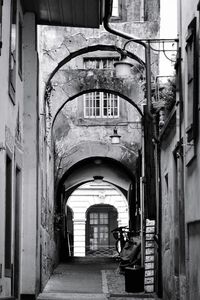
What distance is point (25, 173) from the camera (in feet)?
51.4

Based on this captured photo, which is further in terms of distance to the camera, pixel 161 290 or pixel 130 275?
pixel 130 275

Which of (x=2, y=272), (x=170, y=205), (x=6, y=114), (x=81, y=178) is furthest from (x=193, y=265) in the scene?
(x=81, y=178)

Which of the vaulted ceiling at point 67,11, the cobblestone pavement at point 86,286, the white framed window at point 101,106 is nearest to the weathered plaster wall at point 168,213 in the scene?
the cobblestone pavement at point 86,286

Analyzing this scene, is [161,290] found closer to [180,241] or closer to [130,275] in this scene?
[130,275]

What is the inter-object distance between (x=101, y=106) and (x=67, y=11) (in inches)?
541

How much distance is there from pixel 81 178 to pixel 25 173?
22.1m

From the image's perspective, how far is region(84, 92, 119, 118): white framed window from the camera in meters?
28.4

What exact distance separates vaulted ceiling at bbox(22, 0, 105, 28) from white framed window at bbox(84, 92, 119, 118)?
12.5m

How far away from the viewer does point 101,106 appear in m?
28.7

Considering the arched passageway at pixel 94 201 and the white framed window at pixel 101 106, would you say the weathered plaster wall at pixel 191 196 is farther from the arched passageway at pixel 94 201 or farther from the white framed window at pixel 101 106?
the arched passageway at pixel 94 201

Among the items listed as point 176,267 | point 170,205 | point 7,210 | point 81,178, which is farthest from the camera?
point 81,178

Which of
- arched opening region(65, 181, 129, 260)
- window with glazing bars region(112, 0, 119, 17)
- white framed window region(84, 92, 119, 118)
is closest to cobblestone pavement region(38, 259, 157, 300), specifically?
white framed window region(84, 92, 119, 118)

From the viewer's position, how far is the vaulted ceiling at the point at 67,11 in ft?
47.5

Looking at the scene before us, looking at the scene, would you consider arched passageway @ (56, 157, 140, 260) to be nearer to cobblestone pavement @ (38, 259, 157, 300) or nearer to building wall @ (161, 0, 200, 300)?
cobblestone pavement @ (38, 259, 157, 300)
